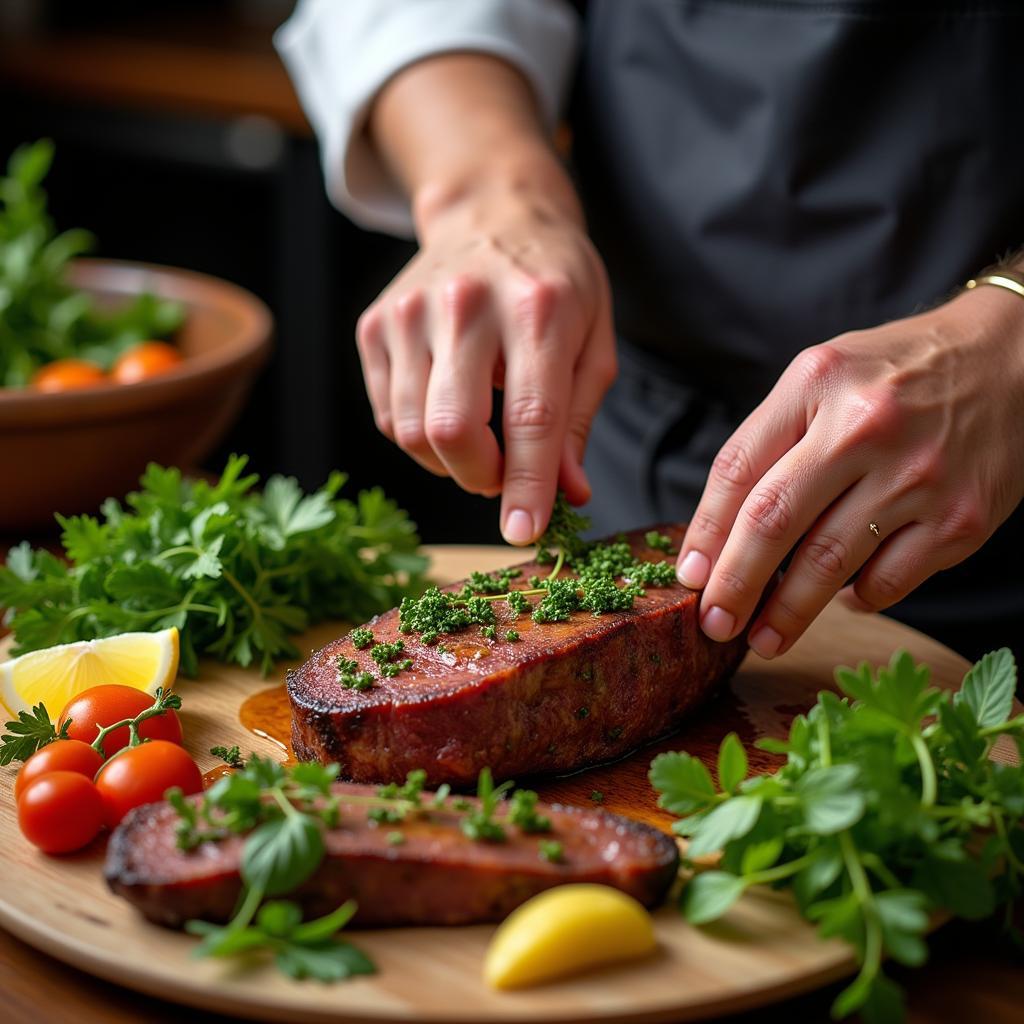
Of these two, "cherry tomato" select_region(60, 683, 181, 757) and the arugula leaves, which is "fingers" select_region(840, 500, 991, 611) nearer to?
"cherry tomato" select_region(60, 683, 181, 757)

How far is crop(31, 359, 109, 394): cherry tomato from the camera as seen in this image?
3.42 meters

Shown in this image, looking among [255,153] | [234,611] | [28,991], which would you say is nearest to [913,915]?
[28,991]

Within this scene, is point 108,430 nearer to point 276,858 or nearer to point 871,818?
point 276,858

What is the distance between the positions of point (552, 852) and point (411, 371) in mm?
1117

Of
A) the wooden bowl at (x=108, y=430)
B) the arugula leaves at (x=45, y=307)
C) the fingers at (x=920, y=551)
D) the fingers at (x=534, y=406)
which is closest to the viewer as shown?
the fingers at (x=920, y=551)

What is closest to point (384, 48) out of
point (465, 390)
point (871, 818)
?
point (465, 390)

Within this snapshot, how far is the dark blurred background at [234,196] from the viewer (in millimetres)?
6395

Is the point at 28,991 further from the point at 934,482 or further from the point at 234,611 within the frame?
the point at 934,482

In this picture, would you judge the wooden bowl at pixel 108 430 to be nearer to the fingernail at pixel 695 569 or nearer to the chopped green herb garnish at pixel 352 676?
the chopped green herb garnish at pixel 352 676

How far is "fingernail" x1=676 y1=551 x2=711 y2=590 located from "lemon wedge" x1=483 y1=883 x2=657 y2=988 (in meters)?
0.85

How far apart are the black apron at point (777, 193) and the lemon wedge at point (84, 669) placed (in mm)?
1383

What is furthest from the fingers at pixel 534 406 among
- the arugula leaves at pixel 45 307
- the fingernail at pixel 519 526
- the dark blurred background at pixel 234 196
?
the dark blurred background at pixel 234 196

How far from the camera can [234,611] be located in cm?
271

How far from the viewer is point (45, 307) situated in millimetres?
3846
